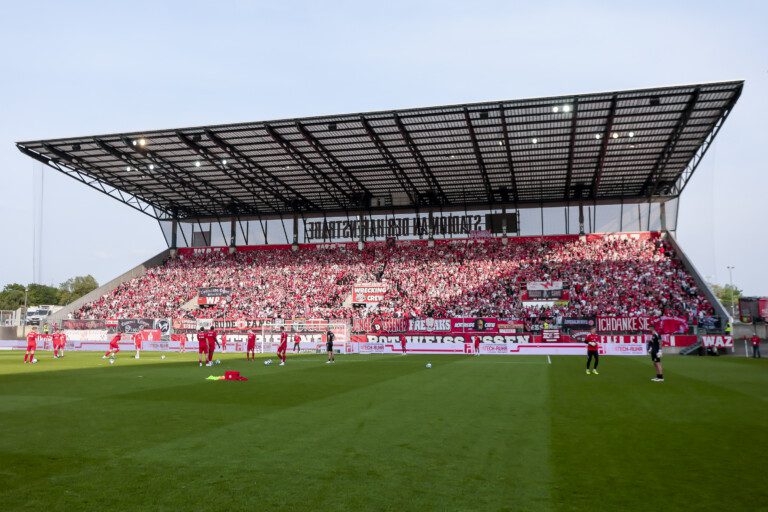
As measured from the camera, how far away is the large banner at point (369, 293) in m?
54.3

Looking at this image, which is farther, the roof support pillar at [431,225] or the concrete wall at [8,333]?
the roof support pillar at [431,225]

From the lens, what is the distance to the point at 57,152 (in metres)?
45.9

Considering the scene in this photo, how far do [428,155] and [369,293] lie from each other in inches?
637

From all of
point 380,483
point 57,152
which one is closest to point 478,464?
point 380,483

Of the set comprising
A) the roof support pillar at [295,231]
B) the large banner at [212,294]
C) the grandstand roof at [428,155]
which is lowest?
the large banner at [212,294]

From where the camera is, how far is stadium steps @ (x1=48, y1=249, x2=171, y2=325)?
56.9m

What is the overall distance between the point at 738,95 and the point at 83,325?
55449mm

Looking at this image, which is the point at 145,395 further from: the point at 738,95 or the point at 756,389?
the point at 738,95

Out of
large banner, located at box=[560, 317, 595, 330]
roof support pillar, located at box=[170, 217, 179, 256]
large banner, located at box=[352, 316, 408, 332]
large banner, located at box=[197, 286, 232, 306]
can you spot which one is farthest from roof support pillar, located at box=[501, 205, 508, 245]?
roof support pillar, located at box=[170, 217, 179, 256]

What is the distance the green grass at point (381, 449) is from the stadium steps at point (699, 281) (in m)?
29.9

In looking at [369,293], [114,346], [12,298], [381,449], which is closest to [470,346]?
[369,293]

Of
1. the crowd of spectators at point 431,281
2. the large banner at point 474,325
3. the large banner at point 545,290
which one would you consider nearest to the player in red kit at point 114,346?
the crowd of spectators at point 431,281

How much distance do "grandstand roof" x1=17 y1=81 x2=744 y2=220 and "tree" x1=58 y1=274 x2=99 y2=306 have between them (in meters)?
81.2

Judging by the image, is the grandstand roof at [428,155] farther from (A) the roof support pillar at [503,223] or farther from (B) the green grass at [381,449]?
(B) the green grass at [381,449]
